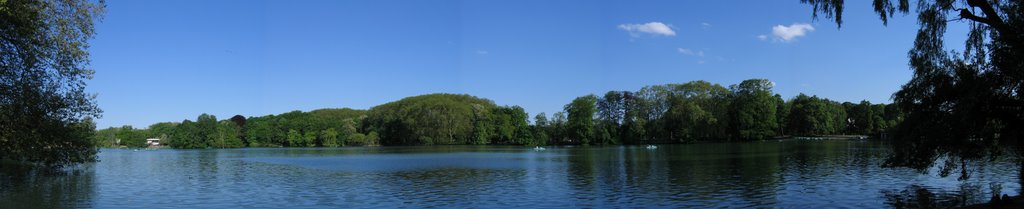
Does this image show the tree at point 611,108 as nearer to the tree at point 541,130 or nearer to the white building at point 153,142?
the tree at point 541,130

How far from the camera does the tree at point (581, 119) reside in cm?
11588

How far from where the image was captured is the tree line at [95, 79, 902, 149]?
107 metres

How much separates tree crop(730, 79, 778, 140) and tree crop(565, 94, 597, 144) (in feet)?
82.4

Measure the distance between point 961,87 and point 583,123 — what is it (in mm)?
100040

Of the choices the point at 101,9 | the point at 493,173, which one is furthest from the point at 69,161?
the point at 493,173

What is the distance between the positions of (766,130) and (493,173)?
82480 millimetres

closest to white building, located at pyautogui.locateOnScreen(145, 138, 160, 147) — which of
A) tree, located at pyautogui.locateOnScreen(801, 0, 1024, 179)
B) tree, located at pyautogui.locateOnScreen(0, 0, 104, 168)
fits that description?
tree, located at pyautogui.locateOnScreen(0, 0, 104, 168)

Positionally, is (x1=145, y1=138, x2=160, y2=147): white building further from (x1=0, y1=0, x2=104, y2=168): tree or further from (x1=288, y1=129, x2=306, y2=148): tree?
(x1=0, y1=0, x2=104, y2=168): tree

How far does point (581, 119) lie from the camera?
118312mm

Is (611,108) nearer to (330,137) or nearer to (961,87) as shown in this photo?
(330,137)

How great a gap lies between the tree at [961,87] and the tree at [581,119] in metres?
95.8

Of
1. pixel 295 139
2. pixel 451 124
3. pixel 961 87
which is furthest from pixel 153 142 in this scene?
pixel 961 87

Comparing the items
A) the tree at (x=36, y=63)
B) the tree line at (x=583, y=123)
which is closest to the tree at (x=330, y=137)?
the tree line at (x=583, y=123)

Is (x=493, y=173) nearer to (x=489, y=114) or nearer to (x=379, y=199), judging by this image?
(x=379, y=199)
